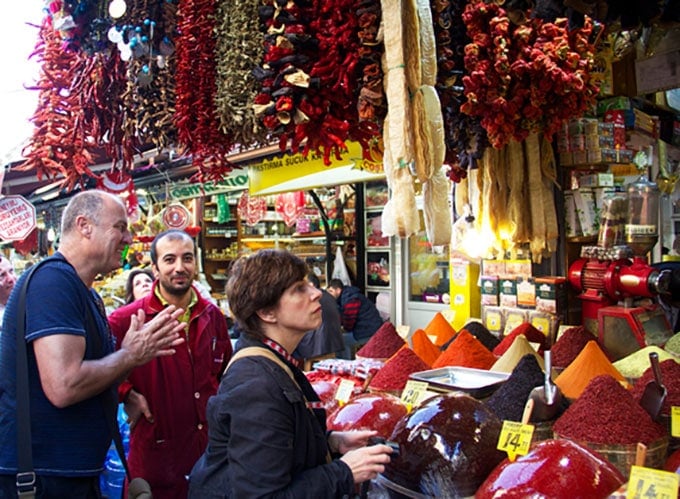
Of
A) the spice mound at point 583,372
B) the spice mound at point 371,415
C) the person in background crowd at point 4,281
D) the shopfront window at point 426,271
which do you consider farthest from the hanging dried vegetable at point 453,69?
the shopfront window at point 426,271

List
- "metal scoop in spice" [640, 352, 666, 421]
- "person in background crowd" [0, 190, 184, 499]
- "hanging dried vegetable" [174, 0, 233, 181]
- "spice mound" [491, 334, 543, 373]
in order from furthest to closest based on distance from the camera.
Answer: "hanging dried vegetable" [174, 0, 233, 181]
"spice mound" [491, 334, 543, 373]
"person in background crowd" [0, 190, 184, 499]
"metal scoop in spice" [640, 352, 666, 421]

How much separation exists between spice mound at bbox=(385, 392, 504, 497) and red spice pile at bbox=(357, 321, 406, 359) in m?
1.08

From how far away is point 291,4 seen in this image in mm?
2111

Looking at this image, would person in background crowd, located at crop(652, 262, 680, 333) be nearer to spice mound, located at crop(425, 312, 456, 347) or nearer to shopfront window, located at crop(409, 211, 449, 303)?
spice mound, located at crop(425, 312, 456, 347)

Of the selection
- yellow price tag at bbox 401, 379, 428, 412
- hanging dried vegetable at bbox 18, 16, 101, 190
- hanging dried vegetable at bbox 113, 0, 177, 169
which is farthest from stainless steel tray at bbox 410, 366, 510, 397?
hanging dried vegetable at bbox 18, 16, 101, 190

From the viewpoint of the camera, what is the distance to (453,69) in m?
2.27

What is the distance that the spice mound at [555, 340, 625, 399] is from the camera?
5.89 ft

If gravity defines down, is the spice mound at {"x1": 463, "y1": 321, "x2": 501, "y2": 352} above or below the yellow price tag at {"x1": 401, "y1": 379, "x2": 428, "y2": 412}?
above

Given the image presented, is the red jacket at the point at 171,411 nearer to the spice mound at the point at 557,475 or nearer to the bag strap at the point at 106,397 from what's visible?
the bag strap at the point at 106,397

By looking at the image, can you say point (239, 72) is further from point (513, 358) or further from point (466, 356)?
point (513, 358)

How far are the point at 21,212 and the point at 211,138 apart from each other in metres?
5.25

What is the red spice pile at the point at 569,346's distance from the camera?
2.36 metres

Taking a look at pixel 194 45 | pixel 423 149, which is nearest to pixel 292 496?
pixel 423 149

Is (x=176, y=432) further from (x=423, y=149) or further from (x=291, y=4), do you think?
(x=291, y=4)
